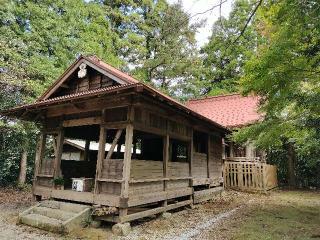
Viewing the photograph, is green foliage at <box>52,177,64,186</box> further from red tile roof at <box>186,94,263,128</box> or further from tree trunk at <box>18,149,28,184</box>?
red tile roof at <box>186,94,263,128</box>

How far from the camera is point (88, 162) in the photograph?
1238cm

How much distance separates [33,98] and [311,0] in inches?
533

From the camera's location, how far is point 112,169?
8.35 metres

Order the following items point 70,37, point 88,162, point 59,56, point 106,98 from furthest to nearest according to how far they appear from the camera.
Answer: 1. point 70,37
2. point 59,56
3. point 88,162
4. point 106,98

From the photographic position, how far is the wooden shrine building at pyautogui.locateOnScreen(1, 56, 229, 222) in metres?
8.15

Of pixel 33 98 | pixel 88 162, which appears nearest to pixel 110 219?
pixel 88 162

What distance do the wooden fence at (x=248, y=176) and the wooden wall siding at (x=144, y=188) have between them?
8.03m

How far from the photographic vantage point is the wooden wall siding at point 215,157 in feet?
47.2

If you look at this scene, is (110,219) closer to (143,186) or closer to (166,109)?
(143,186)

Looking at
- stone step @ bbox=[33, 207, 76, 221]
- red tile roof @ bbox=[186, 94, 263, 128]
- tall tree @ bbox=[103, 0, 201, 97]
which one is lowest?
stone step @ bbox=[33, 207, 76, 221]

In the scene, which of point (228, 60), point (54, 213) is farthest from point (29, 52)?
point (228, 60)

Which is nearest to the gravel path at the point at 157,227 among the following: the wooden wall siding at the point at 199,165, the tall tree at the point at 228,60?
the wooden wall siding at the point at 199,165

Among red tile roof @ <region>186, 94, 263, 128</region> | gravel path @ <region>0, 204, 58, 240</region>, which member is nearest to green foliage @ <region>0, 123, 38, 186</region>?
gravel path @ <region>0, 204, 58, 240</region>

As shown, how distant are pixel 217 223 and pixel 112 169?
3.67 metres
